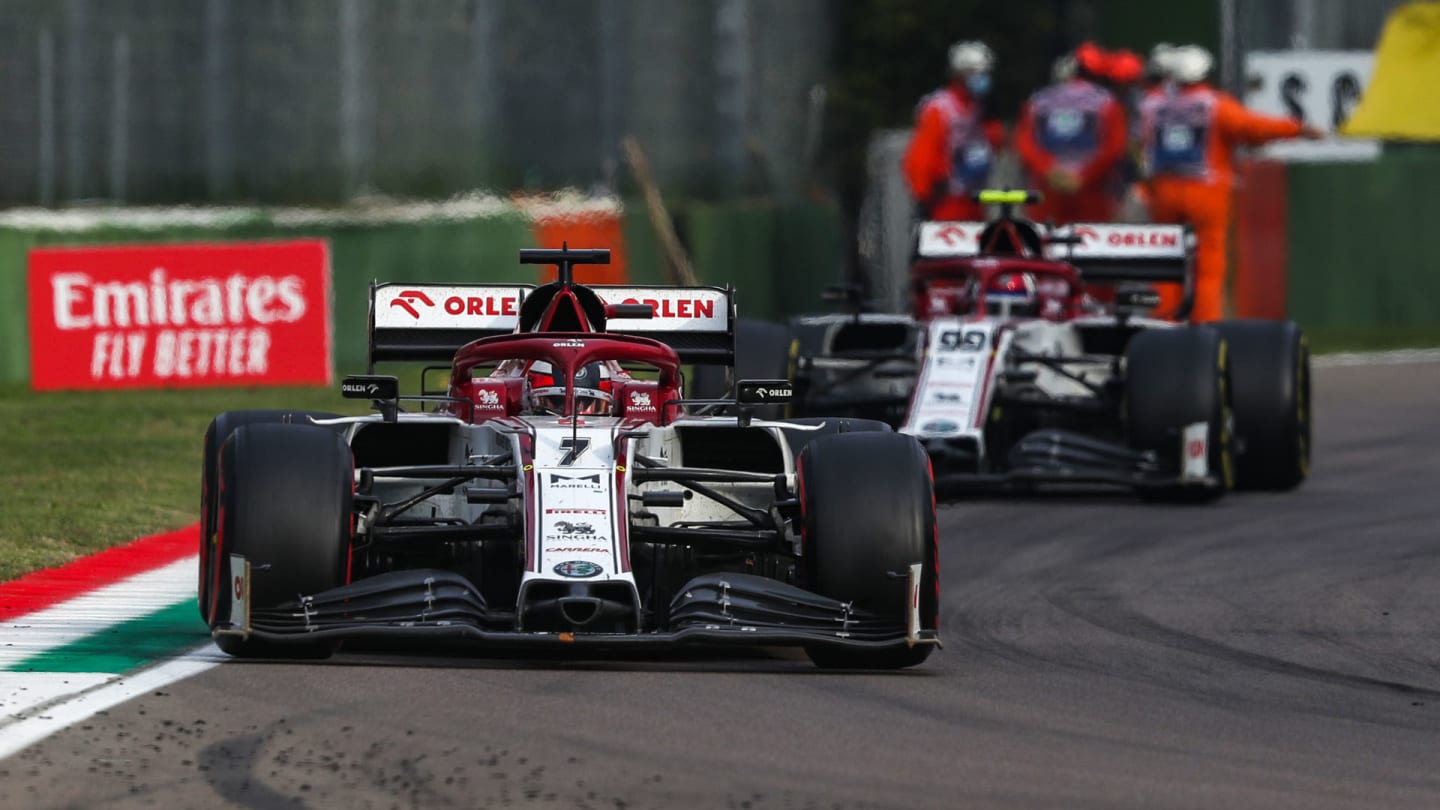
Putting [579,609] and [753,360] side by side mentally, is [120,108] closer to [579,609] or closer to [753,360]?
[753,360]

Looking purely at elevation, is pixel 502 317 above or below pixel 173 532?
above

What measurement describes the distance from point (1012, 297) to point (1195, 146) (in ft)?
17.8

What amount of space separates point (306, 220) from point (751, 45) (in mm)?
6636

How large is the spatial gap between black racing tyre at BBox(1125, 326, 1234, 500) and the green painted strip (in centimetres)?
572

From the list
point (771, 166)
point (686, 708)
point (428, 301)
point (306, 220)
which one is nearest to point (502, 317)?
point (428, 301)

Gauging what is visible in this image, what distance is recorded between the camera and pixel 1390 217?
2844 centimetres

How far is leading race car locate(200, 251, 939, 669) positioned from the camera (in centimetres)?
845

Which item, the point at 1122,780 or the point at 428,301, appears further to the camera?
the point at 428,301

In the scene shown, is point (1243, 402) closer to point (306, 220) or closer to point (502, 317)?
point (502, 317)

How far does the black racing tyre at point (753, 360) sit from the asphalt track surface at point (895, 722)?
4146mm

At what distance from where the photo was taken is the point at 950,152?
69.1ft

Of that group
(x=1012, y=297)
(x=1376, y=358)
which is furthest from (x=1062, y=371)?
(x=1376, y=358)

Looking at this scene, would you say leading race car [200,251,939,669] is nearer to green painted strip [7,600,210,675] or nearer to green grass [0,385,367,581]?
green painted strip [7,600,210,675]

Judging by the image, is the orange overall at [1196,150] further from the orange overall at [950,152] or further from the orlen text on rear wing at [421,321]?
the orlen text on rear wing at [421,321]
